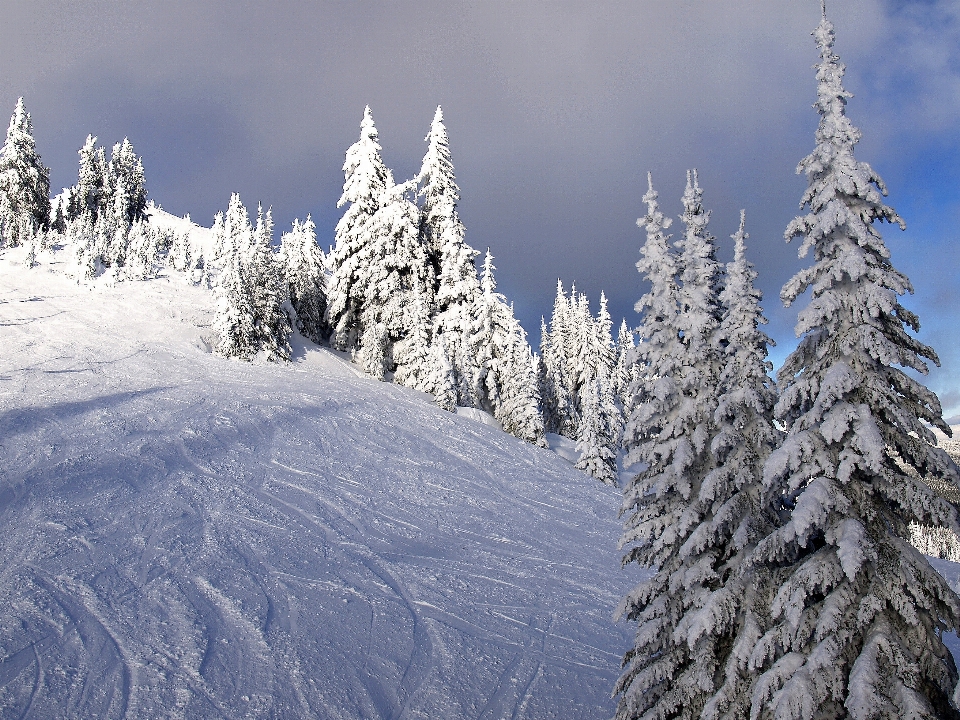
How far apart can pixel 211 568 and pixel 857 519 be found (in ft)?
35.6

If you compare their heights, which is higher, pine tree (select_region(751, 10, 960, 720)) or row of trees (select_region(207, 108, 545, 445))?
row of trees (select_region(207, 108, 545, 445))

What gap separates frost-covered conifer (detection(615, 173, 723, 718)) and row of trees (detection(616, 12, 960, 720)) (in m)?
0.03

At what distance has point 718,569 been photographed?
29.4 ft

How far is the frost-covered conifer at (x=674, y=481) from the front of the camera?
8.77 meters

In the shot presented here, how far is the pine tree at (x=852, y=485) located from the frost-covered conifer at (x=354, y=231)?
31.4 metres

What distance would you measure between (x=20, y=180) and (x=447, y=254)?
40.9m

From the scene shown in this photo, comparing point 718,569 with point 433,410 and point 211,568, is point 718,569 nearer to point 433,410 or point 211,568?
point 211,568

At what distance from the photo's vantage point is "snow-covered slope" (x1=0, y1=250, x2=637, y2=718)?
9000 millimetres

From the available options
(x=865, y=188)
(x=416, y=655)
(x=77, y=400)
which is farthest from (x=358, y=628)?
(x=77, y=400)

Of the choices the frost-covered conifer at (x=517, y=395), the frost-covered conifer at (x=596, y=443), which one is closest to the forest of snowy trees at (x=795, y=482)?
the frost-covered conifer at (x=596, y=443)

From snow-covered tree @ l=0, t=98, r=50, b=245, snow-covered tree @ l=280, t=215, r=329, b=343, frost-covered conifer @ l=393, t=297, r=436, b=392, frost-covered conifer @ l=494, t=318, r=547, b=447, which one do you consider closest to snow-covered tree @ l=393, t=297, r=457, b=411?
frost-covered conifer @ l=393, t=297, r=436, b=392

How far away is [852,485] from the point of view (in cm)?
686

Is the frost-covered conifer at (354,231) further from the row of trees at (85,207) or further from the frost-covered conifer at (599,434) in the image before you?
the frost-covered conifer at (599,434)

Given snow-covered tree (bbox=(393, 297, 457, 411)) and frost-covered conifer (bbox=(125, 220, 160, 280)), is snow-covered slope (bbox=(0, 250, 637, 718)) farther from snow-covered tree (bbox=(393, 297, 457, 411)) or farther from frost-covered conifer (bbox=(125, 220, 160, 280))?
frost-covered conifer (bbox=(125, 220, 160, 280))
